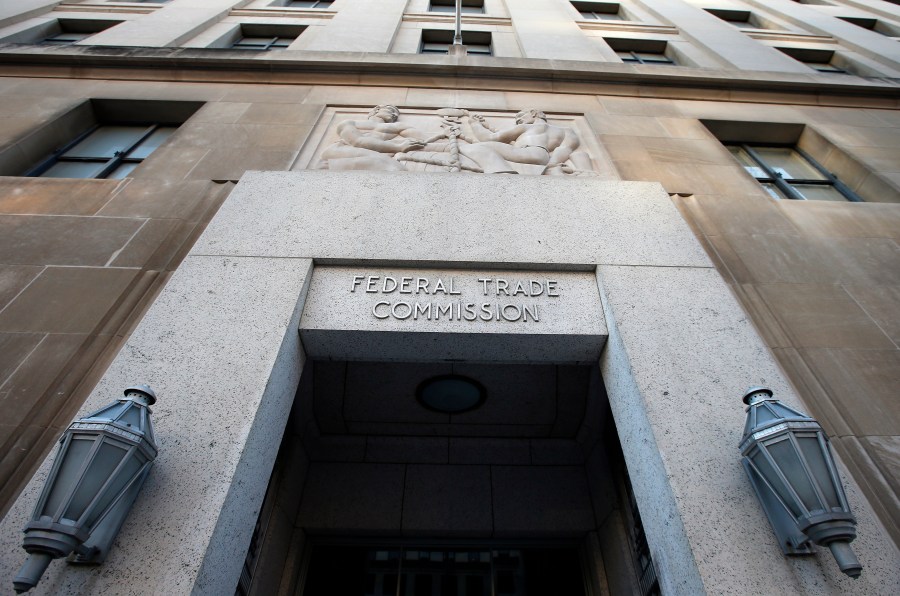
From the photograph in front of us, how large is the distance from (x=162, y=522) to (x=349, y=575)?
4.15 meters

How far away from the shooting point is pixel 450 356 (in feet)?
16.4

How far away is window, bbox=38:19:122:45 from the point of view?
14141 millimetres

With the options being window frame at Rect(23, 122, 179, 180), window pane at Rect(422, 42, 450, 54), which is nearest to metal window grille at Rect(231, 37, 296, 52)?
window pane at Rect(422, 42, 450, 54)

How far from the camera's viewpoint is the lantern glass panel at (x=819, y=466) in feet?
9.63

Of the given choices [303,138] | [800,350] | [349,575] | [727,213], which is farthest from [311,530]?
[727,213]

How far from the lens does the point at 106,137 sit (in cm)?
884

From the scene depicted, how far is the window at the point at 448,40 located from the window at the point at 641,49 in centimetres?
379

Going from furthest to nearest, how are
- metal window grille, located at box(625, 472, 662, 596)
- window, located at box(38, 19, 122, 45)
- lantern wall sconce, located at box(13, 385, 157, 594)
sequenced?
1. window, located at box(38, 19, 122, 45)
2. metal window grille, located at box(625, 472, 662, 596)
3. lantern wall sconce, located at box(13, 385, 157, 594)

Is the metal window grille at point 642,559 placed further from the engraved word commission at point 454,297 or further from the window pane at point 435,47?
the window pane at point 435,47

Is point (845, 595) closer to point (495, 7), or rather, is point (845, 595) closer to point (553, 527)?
point (553, 527)

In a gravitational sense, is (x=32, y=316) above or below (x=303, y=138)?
below

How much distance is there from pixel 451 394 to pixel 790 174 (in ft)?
24.6

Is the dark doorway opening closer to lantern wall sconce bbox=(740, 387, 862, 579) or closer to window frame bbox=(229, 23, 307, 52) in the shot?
lantern wall sconce bbox=(740, 387, 862, 579)

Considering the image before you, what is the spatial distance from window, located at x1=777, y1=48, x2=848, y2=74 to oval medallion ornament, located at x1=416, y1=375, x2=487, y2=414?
16.3m
